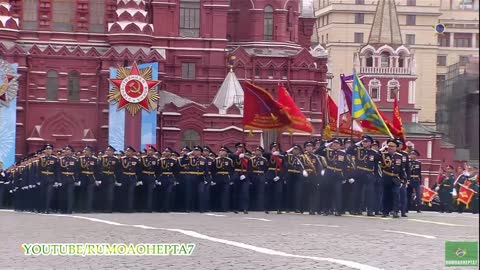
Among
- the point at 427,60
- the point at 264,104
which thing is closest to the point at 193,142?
the point at 264,104

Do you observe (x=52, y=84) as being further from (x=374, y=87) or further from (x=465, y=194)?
(x=374, y=87)

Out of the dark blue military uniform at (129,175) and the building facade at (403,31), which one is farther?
the building facade at (403,31)

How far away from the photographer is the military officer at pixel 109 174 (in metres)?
25.9

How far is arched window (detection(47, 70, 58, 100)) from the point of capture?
5431 centimetres

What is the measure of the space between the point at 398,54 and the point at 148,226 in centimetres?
7366

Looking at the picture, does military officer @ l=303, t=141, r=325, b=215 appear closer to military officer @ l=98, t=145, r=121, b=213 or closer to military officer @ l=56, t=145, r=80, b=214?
military officer @ l=98, t=145, r=121, b=213

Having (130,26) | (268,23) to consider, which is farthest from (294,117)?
(268,23)

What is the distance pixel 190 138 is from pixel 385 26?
41.3 metres

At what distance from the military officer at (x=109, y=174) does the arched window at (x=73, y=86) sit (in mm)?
28985

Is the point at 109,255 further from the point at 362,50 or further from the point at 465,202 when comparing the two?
the point at 362,50

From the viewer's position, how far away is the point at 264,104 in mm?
28297

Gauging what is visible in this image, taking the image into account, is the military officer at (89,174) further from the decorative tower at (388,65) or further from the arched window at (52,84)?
the decorative tower at (388,65)

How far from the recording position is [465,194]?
28594 mm

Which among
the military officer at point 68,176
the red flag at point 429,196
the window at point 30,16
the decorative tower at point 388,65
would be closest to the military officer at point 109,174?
the military officer at point 68,176
